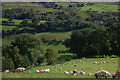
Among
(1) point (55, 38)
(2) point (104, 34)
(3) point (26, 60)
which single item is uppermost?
(2) point (104, 34)

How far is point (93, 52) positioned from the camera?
5281cm

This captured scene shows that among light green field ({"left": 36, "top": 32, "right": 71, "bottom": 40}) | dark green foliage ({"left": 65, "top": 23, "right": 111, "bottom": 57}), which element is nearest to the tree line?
dark green foliage ({"left": 65, "top": 23, "right": 111, "bottom": 57})

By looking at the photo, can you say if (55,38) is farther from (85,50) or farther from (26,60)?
(26,60)

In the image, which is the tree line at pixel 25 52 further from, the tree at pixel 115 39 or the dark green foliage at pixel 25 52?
the tree at pixel 115 39

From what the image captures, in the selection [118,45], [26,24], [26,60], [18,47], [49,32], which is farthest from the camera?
[26,24]

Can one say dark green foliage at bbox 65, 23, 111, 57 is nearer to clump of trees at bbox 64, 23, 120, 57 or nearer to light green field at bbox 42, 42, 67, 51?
clump of trees at bbox 64, 23, 120, 57

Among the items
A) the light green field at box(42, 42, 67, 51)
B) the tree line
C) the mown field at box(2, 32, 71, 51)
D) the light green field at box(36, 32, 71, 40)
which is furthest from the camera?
the light green field at box(36, 32, 71, 40)

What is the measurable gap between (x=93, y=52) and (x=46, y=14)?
150541mm

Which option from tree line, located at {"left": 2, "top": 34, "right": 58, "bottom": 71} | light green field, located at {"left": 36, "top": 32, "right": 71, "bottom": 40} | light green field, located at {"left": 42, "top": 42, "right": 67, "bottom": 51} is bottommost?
light green field, located at {"left": 42, "top": 42, "right": 67, "bottom": 51}

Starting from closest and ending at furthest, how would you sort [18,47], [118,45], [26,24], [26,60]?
[26,60]
[18,47]
[118,45]
[26,24]

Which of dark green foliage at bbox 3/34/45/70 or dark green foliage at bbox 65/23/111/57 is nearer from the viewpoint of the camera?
dark green foliage at bbox 3/34/45/70

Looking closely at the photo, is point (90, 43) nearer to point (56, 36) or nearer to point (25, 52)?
point (25, 52)

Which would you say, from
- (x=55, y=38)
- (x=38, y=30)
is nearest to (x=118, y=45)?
(x=55, y=38)

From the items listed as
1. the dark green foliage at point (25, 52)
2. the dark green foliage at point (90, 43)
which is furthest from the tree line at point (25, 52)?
the dark green foliage at point (90, 43)
